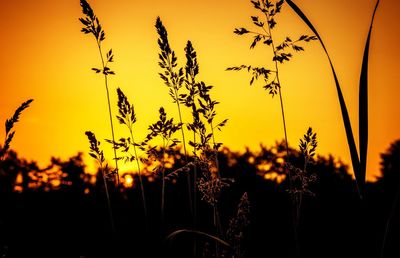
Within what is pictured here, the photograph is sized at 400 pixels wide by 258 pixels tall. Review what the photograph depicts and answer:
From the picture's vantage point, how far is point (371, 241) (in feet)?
3.33

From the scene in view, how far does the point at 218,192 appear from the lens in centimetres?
271

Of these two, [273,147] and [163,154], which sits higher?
[273,147]

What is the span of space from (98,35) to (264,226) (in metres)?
24.4

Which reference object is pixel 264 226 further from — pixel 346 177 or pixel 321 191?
pixel 346 177

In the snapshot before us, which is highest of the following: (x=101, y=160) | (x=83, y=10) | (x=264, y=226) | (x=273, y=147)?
(x=273, y=147)

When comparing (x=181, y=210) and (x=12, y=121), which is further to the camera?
(x=181, y=210)

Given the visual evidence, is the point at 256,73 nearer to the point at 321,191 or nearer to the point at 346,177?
the point at 321,191

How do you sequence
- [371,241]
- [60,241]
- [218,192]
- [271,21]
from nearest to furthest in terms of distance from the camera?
[371,241], [218,192], [271,21], [60,241]

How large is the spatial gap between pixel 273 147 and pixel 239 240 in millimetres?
45479

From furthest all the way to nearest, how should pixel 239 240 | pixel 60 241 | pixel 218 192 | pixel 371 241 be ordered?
pixel 60 241
pixel 218 192
pixel 239 240
pixel 371 241

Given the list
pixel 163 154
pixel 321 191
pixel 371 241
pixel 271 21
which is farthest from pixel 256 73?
pixel 321 191

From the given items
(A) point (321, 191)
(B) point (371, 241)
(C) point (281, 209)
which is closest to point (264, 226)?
(C) point (281, 209)

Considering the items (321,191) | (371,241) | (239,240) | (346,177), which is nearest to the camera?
(371,241)

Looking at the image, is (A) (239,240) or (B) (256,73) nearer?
(A) (239,240)
